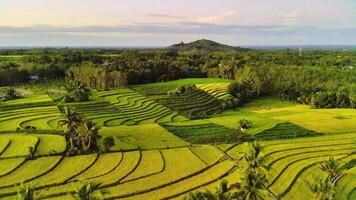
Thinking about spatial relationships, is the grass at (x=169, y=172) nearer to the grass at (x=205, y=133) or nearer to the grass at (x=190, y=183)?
the grass at (x=190, y=183)

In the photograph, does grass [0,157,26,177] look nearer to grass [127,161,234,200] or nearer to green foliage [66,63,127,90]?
grass [127,161,234,200]

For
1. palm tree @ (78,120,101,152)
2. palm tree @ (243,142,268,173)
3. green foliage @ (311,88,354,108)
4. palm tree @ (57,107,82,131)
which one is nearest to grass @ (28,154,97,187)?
palm tree @ (78,120,101,152)

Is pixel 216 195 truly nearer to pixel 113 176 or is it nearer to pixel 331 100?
pixel 113 176

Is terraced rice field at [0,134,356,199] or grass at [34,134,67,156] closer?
terraced rice field at [0,134,356,199]

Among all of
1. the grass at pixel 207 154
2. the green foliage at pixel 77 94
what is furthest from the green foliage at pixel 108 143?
the green foliage at pixel 77 94

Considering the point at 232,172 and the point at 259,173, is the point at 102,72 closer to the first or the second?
the point at 232,172

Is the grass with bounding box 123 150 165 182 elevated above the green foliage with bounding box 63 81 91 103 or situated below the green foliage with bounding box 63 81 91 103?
below
